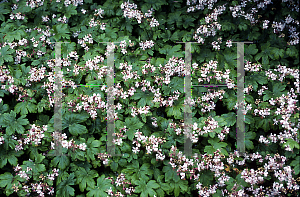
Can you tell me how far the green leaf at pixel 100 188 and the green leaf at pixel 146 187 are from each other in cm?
43

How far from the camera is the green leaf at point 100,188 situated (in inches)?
134

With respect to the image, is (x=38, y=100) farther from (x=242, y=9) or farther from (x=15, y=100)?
(x=242, y=9)

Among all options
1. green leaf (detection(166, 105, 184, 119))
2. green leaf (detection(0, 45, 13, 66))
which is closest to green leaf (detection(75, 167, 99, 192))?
green leaf (detection(166, 105, 184, 119))

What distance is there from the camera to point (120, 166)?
145 inches

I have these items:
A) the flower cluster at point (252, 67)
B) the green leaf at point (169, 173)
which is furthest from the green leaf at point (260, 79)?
the green leaf at point (169, 173)

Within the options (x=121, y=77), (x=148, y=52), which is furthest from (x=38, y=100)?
(x=148, y=52)

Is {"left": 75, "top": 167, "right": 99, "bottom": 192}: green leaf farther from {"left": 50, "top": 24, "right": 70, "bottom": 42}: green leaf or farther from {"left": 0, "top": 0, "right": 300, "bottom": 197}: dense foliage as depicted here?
{"left": 50, "top": 24, "right": 70, "bottom": 42}: green leaf

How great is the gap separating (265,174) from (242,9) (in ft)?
9.57

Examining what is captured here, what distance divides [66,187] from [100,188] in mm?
493

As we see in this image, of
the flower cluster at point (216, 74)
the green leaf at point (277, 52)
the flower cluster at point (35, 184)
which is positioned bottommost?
the flower cluster at point (35, 184)

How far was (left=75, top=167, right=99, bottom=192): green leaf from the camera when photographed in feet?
11.3

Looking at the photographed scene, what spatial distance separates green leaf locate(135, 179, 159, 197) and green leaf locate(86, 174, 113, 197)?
43 cm

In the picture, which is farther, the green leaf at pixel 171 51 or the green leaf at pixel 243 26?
the green leaf at pixel 243 26

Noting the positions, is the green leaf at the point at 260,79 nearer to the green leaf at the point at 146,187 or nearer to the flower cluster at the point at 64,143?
the green leaf at the point at 146,187
